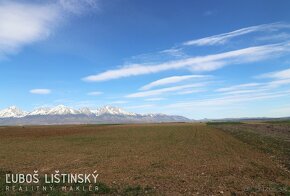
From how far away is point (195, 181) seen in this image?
17.3 m

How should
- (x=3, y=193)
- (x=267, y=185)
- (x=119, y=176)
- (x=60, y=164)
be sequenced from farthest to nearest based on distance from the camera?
1. (x=60, y=164)
2. (x=119, y=176)
3. (x=267, y=185)
4. (x=3, y=193)

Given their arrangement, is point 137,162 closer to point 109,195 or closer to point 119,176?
point 119,176

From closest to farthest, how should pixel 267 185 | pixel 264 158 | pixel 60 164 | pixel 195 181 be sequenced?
pixel 267 185
pixel 195 181
pixel 60 164
pixel 264 158

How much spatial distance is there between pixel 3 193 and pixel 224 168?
14200mm

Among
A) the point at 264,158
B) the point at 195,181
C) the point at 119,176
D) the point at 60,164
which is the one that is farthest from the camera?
the point at 264,158

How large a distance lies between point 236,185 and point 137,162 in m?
10.4

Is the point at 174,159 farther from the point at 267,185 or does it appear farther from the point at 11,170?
the point at 11,170

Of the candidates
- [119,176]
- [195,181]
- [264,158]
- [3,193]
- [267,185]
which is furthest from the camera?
[264,158]

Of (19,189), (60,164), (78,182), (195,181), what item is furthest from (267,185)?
(60,164)

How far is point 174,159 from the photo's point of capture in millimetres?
26312

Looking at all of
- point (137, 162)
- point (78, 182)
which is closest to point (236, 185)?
point (78, 182)

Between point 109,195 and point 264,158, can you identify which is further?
point 264,158

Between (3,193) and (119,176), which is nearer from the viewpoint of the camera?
(3,193)

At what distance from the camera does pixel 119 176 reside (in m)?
19.1
